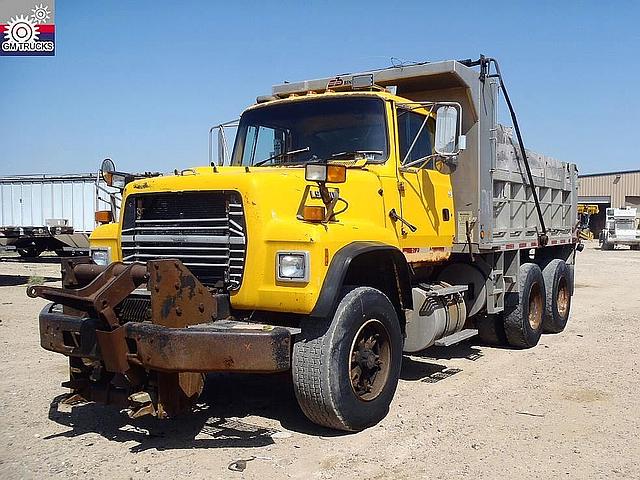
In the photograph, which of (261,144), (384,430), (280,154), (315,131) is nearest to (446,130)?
(315,131)

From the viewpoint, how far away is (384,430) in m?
5.58

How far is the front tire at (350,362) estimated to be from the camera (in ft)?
16.6

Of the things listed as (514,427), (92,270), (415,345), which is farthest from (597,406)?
(92,270)

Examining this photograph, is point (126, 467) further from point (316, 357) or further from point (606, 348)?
point (606, 348)

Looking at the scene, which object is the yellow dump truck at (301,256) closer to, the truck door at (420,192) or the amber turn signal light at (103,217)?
the truck door at (420,192)

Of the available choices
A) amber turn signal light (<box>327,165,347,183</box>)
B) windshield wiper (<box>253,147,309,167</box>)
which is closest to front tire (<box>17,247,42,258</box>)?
windshield wiper (<box>253,147,309,167</box>)

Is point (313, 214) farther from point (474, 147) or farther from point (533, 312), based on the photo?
point (533, 312)

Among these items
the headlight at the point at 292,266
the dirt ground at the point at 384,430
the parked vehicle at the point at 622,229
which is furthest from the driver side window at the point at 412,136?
the parked vehicle at the point at 622,229

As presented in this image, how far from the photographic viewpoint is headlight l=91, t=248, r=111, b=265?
6.11 meters

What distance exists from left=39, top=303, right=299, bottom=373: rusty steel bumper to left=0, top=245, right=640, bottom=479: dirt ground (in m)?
0.74

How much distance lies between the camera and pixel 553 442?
5289mm

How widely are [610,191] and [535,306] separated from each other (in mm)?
50283

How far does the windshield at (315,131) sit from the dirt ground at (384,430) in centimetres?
238

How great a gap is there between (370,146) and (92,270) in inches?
108
